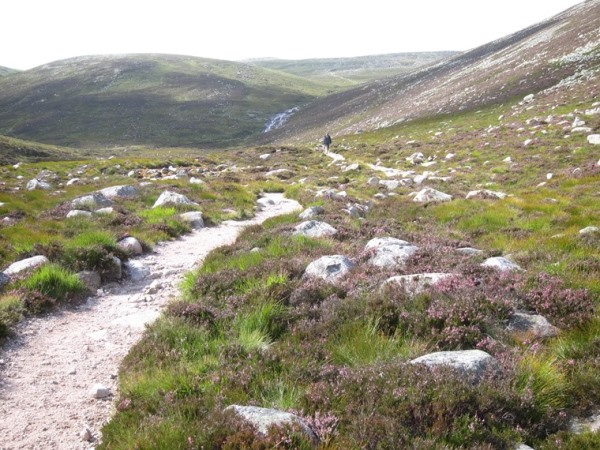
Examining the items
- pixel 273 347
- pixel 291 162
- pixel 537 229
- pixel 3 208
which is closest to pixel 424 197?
pixel 537 229

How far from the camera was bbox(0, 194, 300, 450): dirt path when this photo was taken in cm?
453

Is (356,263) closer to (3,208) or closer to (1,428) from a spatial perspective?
(1,428)

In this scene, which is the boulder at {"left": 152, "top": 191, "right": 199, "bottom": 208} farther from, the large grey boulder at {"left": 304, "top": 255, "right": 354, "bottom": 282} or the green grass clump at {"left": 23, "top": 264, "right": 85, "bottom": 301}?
the large grey boulder at {"left": 304, "top": 255, "right": 354, "bottom": 282}

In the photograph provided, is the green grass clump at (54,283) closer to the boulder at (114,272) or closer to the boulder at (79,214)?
the boulder at (114,272)

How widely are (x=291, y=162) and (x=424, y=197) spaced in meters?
24.0

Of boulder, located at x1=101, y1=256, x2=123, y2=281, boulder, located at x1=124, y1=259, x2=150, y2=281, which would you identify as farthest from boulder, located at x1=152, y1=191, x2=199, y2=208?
boulder, located at x1=101, y1=256, x2=123, y2=281

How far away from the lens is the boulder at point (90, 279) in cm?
885

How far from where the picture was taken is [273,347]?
5262mm

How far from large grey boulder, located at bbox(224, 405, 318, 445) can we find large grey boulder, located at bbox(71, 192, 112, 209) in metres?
14.5

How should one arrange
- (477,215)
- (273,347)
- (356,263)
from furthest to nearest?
(477,215), (356,263), (273,347)

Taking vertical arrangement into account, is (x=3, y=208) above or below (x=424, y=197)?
above

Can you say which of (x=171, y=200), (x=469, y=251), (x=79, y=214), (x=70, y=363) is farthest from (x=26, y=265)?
(x=469, y=251)

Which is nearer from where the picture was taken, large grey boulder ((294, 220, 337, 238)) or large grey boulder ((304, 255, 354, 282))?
large grey boulder ((304, 255, 354, 282))

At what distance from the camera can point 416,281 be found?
666 cm
